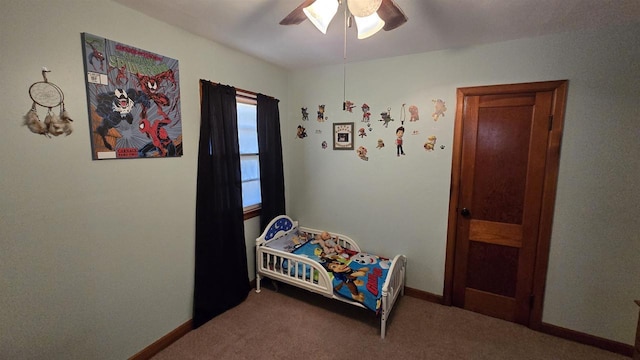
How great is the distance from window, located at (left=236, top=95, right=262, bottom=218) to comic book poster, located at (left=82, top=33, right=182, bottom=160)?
0.74 metres

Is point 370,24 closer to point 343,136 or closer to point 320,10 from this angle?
point 320,10

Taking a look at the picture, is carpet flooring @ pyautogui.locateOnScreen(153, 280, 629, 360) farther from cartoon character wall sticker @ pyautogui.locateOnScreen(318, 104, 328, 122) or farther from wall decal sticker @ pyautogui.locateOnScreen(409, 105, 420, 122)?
cartoon character wall sticker @ pyautogui.locateOnScreen(318, 104, 328, 122)

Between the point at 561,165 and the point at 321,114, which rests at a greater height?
the point at 321,114

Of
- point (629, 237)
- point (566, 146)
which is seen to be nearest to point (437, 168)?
point (566, 146)

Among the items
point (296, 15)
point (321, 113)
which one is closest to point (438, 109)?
point (321, 113)

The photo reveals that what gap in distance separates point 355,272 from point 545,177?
5.58ft

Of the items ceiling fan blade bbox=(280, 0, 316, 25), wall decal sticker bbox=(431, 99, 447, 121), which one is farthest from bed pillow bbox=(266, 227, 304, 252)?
ceiling fan blade bbox=(280, 0, 316, 25)

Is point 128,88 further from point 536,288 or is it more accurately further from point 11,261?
point 536,288

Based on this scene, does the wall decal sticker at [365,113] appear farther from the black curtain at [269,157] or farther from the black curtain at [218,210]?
the black curtain at [218,210]

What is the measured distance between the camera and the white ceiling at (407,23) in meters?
1.59

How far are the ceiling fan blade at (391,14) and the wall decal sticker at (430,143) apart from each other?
1.28m

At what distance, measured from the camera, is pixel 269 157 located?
9.45ft

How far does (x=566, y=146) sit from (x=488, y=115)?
577 millimetres

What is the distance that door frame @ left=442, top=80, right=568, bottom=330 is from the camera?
202 centimetres
